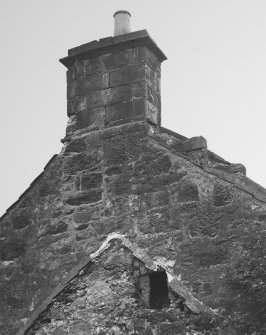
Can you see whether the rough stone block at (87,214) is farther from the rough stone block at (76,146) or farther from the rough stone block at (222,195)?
the rough stone block at (222,195)

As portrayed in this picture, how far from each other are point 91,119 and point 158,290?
8.87 feet

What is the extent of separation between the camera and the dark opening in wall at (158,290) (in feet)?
25.5

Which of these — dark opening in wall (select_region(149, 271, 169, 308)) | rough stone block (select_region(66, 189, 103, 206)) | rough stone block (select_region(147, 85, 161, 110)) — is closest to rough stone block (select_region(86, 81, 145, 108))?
rough stone block (select_region(147, 85, 161, 110))

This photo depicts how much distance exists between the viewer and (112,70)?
9758mm

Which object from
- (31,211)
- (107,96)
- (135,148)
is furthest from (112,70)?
(31,211)

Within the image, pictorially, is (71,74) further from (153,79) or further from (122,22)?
(153,79)

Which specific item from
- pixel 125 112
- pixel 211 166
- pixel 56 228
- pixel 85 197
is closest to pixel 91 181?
pixel 85 197

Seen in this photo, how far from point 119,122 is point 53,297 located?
8.07 ft

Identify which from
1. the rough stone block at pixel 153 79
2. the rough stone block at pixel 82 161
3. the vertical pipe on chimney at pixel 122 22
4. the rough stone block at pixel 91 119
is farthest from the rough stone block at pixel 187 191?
the vertical pipe on chimney at pixel 122 22

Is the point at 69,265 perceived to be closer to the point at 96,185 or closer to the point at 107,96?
the point at 96,185

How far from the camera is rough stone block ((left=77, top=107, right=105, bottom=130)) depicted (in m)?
9.59

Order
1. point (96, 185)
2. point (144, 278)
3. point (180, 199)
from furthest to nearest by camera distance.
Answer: point (96, 185)
point (180, 199)
point (144, 278)

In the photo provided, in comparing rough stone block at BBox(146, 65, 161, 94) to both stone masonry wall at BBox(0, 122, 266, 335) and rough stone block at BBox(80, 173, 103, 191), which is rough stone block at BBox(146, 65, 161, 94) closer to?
stone masonry wall at BBox(0, 122, 266, 335)

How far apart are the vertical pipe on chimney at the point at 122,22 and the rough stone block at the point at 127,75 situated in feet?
2.05
